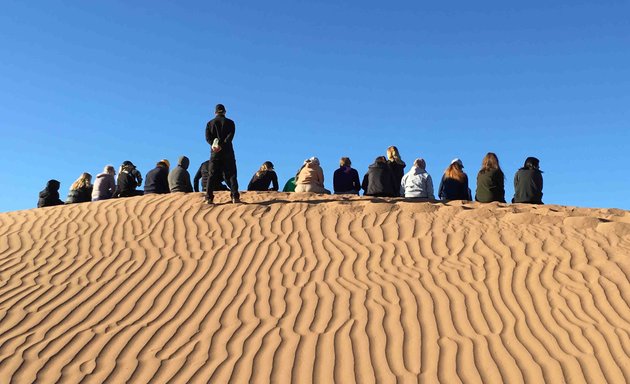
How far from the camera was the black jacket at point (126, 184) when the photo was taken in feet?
45.6

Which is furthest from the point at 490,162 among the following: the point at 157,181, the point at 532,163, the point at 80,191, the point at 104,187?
the point at 80,191

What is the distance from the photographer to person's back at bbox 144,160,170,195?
13758mm

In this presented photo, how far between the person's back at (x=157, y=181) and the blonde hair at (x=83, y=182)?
5.28 feet

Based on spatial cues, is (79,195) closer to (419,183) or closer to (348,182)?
(348,182)

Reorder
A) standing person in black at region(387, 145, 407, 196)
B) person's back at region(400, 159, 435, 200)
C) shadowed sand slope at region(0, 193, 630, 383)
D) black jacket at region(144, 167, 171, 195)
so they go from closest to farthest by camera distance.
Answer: shadowed sand slope at region(0, 193, 630, 383), person's back at region(400, 159, 435, 200), standing person in black at region(387, 145, 407, 196), black jacket at region(144, 167, 171, 195)

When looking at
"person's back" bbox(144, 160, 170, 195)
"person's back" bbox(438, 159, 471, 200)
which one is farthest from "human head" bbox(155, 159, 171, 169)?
"person's back" bbox(438, 159, 471, 200)

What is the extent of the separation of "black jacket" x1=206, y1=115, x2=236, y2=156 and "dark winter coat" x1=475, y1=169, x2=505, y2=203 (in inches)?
205

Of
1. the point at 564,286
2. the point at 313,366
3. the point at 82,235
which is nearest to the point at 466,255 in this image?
the point at 564,286

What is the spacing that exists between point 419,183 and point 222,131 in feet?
14.1

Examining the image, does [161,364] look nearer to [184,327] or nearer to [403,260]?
[184,327]

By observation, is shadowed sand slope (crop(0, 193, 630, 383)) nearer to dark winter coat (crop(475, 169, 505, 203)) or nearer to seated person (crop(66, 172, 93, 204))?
dark winter coat (crop(475, 169, 505, 203))

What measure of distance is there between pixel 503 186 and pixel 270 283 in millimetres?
6353

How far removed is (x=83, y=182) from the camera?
47.4ft

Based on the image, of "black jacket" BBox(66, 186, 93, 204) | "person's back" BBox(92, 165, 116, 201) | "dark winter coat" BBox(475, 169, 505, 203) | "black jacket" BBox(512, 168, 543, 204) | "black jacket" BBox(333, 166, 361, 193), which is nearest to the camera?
"dark winter coat" BBox(475, 169, 505, 203)
